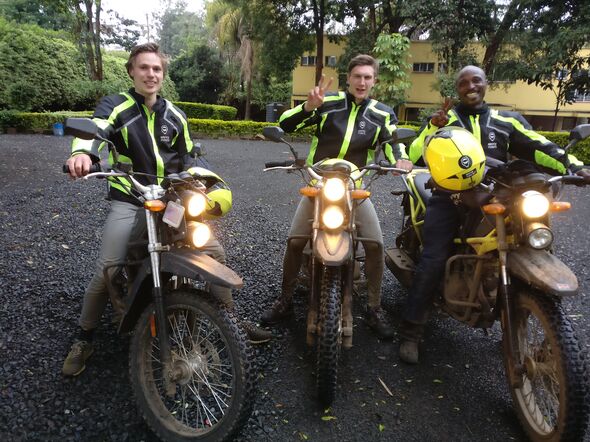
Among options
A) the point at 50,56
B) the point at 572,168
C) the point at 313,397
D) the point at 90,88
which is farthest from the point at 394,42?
the point at 313,397

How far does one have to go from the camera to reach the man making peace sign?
3.31 meters

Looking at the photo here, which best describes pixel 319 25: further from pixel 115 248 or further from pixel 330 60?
pixel 115 248

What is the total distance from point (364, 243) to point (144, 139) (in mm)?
1681

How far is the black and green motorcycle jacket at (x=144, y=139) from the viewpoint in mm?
2613

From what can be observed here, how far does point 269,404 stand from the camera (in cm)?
255

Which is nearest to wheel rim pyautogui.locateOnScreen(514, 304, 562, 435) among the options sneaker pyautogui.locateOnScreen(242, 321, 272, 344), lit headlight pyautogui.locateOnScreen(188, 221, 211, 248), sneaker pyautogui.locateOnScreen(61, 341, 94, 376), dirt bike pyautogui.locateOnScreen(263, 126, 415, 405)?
dirt bike pyautogui.locateOnScreen(263, 126, 415, 405)

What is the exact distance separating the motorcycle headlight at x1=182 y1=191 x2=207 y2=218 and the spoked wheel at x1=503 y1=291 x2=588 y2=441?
5.81ft

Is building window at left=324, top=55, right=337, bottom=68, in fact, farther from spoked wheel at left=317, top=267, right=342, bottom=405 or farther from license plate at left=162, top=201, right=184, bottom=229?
license plate at left=162, top=201, right=184, bottom=229

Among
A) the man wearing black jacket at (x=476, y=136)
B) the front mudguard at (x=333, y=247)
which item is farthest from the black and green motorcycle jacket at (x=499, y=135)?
the front mudguard at (x=333, y=247)

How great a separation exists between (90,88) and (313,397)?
19.8 meters

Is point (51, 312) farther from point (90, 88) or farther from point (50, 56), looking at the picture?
point (50, 56)

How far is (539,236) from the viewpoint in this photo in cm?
227

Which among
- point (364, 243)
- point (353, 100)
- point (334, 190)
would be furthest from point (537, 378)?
point (353, 100)

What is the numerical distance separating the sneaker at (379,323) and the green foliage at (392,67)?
56.8 feet
